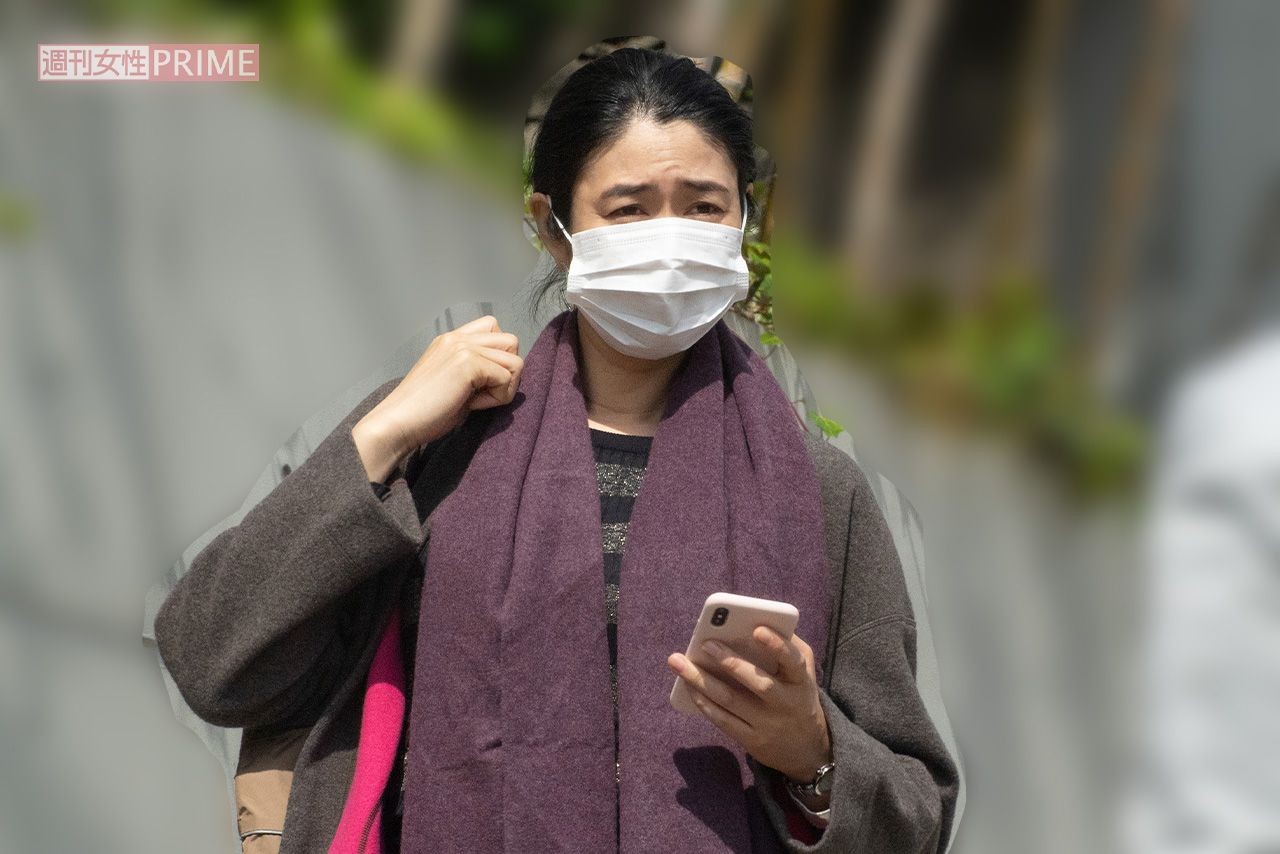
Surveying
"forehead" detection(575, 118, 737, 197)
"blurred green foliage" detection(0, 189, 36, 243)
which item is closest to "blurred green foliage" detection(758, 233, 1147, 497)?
"forehead" detection(575, 118, 737, 197)

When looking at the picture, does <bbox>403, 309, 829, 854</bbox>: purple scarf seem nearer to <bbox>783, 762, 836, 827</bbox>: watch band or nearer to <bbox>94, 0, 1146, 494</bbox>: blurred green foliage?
<bbox>783, 762, 836, 827</bbox>: watch band

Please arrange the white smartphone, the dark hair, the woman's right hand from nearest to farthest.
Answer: the white smartphone, the woman's right hand, the dark hair

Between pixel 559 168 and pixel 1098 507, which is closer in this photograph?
pixel 559 168

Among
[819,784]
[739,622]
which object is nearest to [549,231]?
[739,622]

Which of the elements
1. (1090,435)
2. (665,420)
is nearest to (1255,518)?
(665,420)

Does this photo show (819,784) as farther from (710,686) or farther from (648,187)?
(648,187)

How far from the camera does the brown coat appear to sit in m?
2.14

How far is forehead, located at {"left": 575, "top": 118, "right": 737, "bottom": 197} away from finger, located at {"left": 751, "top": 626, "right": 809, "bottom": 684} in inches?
26.8

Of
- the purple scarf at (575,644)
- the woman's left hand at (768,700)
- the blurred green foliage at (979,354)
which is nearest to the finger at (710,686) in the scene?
the woman's left hand at (768,700)

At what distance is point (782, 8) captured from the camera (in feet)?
Answer: 9.82

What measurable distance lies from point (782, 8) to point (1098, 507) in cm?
105

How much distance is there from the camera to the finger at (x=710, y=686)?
2.01 meters

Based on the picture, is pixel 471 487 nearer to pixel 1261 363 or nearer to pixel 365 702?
pixel 365 702

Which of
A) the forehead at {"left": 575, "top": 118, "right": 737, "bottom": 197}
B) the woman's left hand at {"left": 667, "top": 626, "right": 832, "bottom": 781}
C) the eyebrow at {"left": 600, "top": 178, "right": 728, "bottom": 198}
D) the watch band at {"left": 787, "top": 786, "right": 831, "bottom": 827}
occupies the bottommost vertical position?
the watch band at {"left": 787, "top": 786, "right": 831, "bottom": 827}
